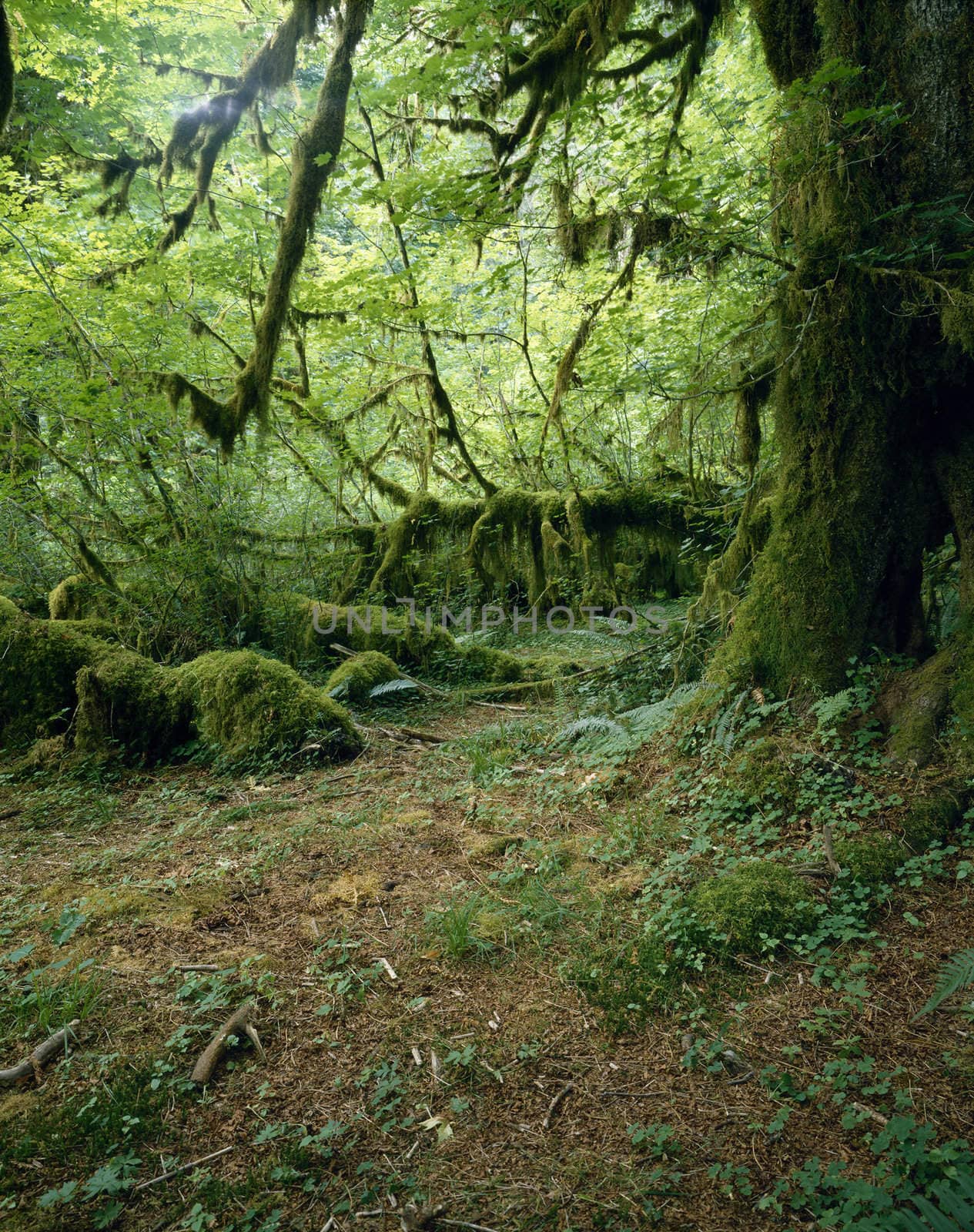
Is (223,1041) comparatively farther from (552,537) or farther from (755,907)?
(552,537)

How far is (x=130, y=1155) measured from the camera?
2.14 metres

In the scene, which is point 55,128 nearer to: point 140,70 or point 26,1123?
point 140,70

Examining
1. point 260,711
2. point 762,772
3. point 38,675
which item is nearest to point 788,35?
point 762,772

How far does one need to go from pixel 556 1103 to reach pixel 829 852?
5.50 ft

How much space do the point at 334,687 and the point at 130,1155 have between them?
572cm

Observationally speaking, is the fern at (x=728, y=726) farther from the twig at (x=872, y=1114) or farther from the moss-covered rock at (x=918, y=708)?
the twig at (x=872, y=1114)

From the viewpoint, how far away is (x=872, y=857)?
3.02m

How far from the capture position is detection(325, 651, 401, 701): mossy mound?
7781 mm

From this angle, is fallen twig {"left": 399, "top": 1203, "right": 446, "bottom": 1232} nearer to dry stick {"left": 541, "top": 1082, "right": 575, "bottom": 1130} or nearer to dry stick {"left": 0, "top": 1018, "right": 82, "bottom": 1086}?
dry stick {"left": 541, "top": 1082, "right": 575, "bottom": 1130}

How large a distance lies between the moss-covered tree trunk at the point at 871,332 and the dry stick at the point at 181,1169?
11.6 feet

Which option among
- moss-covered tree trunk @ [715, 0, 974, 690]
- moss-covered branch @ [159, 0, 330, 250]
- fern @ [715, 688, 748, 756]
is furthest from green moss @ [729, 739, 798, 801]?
moss-covered branch @ [159, 0, 330, 250]

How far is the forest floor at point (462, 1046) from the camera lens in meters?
1.96

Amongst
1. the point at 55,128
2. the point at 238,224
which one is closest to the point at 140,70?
the point at 55,128

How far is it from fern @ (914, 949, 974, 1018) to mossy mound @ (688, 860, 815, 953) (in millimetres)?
584
